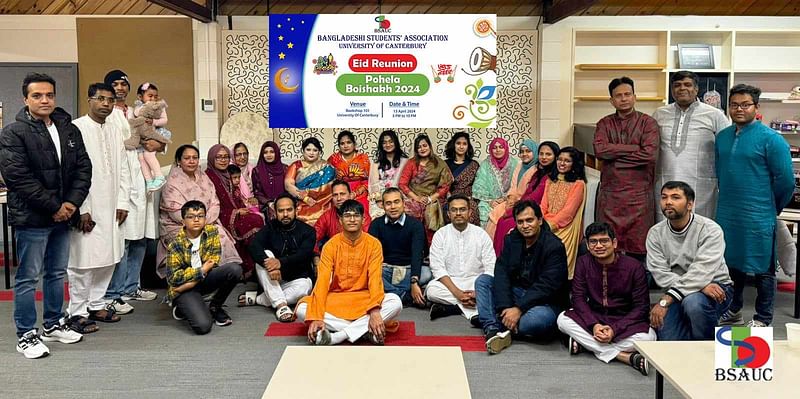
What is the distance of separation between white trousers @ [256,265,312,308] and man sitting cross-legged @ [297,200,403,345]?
1.77 ft

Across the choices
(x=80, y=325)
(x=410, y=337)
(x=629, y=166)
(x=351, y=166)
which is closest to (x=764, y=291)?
(x=629, y=166)

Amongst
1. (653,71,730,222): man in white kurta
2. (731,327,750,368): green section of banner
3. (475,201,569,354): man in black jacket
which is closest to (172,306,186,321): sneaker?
(475,201,569,354): man in black jacket

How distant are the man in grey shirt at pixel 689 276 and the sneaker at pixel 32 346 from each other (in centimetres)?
311

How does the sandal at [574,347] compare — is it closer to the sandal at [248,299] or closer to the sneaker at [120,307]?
the sandal at [248,299]

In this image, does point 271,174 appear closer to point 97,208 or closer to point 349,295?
point 97,208

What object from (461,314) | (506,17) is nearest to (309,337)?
(461,314)

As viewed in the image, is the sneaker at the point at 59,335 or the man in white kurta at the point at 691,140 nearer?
the sneaker at the point at 59,335

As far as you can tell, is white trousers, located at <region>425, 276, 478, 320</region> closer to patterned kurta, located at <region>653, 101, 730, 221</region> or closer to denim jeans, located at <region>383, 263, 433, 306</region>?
denim jeans, located at <region>383, 263, 433, 306</region>

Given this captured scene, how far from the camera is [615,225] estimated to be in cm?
473

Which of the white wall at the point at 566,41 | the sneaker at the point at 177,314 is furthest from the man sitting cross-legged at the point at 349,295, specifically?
the white wall at the point at 566,41

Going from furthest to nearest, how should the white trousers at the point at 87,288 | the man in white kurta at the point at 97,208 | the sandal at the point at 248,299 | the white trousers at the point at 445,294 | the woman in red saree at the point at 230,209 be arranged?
1. the woman in red saree at the point at 230,209
2. the sandal at the point at 248,299
3. the white trousers at the point at 445,294
4. the white trousers at the point at 87,288
5. the man in white kurta at the point at 97,208

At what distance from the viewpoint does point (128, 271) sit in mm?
5051

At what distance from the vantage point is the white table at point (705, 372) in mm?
2244

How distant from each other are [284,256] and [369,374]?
2.41 meters
